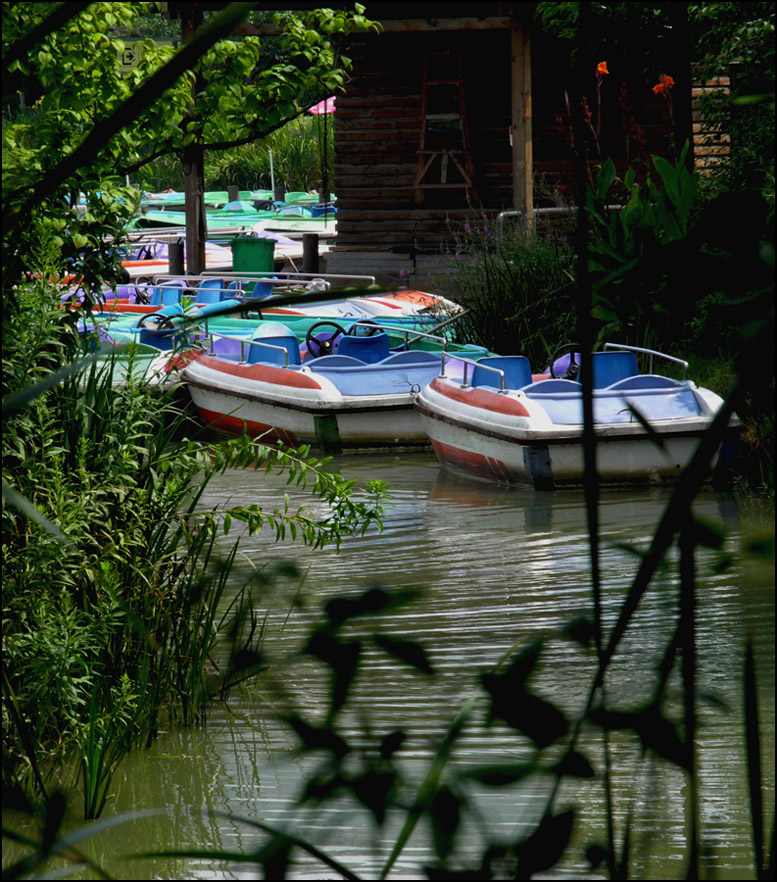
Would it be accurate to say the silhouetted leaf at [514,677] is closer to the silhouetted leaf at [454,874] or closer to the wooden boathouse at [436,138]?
the silhouetted leaf at [454,874]

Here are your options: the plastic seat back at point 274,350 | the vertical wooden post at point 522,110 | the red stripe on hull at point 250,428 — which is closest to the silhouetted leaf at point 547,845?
the red stripe on hull at point 250,428

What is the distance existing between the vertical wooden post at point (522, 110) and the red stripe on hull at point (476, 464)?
5331 millimetres

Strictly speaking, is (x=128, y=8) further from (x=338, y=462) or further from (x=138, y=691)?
(x=338, y=462)

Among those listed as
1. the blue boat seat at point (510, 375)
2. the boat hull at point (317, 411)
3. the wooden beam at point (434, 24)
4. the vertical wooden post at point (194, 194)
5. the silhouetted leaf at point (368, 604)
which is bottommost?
the boat hull at point (317, 411)

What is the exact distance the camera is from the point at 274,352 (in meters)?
11.3

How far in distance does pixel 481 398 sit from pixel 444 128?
34.9 feet

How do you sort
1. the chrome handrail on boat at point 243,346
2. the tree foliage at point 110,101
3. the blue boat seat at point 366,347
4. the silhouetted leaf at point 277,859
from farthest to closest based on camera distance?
the blue boat seat at point 366,347
the chrome handrail on boat at point 243,346
the tree foliage at point 110,101
the silhouetted leaf at point 277,859

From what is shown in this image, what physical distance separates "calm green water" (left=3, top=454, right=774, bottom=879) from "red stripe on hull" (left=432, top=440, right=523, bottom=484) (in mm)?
505

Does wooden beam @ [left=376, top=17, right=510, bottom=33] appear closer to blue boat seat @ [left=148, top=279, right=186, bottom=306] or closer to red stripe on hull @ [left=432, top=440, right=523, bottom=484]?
blue boat seat @ [left=148, top=279, right=186, bottom=306]

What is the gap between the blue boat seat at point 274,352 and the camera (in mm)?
11242

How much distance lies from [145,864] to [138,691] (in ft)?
2.07

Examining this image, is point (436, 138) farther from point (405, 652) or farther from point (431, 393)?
point (405, 652)

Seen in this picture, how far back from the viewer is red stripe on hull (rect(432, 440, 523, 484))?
8867 millimetres

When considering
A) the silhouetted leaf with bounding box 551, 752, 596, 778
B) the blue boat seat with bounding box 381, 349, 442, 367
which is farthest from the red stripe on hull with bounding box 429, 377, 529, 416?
Answer: the silhouetted leaf with bounding box 551, 752, 596, 778
